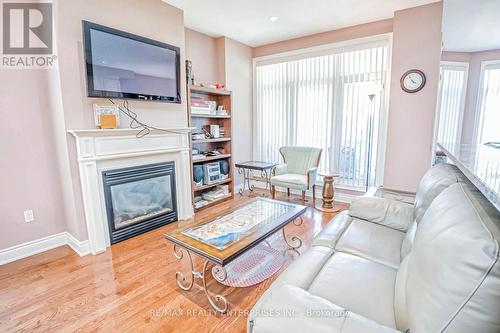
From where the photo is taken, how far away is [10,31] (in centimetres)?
222

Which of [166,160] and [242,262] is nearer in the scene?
[242,262]

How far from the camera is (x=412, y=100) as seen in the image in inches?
126

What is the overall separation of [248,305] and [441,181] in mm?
1494

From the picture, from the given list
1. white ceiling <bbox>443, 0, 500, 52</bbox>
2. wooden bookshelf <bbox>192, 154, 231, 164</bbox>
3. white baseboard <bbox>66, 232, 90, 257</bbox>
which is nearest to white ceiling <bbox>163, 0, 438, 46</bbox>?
white ceiling <bbox>443, 0, 500, 52</bbox>

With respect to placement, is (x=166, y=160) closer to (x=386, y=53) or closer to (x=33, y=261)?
(x=33, y=261)

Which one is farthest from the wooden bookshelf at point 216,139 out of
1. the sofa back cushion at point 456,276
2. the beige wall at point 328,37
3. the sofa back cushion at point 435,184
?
the sofa back cushion at point 456,276

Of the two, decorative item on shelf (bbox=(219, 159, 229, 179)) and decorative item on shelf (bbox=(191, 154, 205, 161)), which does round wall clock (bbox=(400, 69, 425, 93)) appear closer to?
decorative item on shelf (bbox=(219, 159, 229, 179))

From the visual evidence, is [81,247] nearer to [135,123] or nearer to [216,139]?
[135,123]

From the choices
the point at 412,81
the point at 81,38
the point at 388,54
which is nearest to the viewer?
the point at 81,38

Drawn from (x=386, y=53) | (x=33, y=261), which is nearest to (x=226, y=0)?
(x=386, y=53)

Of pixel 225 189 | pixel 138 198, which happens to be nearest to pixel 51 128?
pixel 138 198

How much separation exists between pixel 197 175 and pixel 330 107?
7.79 feet

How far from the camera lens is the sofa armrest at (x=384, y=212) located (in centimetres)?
185

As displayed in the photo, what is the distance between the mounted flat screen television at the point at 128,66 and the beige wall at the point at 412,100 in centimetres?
288
